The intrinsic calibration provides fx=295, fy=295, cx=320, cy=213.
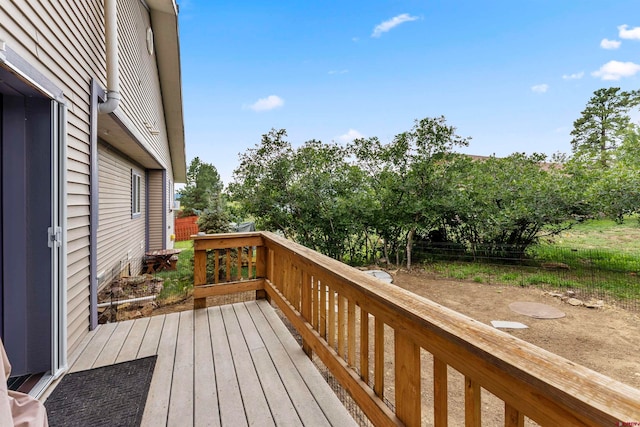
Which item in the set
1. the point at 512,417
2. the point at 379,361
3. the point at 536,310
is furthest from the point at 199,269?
the point at 536,310

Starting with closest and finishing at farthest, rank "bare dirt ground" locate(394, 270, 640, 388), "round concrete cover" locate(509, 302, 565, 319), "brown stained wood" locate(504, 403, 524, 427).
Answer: "brown stained wood" locate(504, 403, 524, 427), "bare dirt ground" locate(394, 270, 640, 388), "round concrete cover" locate(509, 302, 565, 319)

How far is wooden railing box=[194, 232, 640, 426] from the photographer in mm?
623

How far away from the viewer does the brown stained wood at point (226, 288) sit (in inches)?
130

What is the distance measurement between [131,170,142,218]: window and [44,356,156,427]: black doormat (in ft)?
18.1

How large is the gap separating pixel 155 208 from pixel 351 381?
338 inches

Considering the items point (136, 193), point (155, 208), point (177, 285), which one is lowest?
point (177, 285)

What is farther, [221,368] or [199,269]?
[199,269]

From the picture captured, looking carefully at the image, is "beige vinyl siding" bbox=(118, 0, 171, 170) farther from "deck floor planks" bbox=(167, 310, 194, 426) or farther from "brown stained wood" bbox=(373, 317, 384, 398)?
"brown stained wood" bbox=(373, 317, 384, 398)

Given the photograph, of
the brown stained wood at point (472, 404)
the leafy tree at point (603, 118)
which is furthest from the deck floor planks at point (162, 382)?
the leafy tree at point (603, 118)

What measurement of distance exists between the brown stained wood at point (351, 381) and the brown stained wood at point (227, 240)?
1165 mm

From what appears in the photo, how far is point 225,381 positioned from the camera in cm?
205

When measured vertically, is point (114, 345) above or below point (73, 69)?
below

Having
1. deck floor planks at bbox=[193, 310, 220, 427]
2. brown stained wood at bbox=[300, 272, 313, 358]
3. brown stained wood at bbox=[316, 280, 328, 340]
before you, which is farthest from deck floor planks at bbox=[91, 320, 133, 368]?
brown stained wood at bbox=[316, 280, 328, 340]

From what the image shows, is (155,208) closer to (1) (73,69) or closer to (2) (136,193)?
(2) (136,193)
